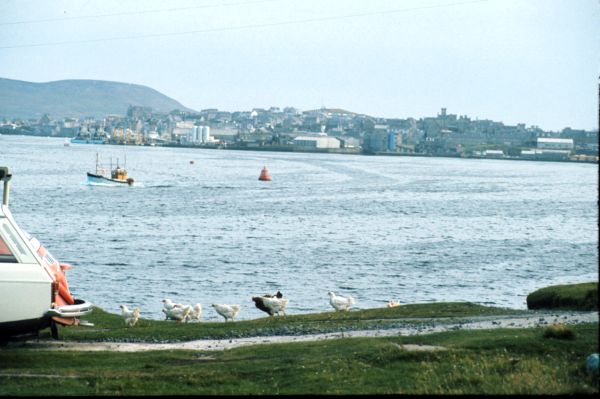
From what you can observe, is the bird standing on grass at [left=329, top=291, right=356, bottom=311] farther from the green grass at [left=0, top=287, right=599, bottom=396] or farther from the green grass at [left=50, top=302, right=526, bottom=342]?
the green grass at [left=0, top=287, right=599, bottom=396]

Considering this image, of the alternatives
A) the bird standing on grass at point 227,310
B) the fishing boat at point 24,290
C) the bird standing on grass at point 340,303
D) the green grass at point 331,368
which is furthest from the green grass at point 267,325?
the green grass at point 331,368

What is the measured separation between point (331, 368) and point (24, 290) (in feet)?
15.2

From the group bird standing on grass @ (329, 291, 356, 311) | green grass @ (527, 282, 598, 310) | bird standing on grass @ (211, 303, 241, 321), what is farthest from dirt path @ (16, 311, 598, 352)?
bird standing on grass @ (211, 303, 241, 321)

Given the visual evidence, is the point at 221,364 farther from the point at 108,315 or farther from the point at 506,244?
the point at 506,244

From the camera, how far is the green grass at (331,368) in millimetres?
12031

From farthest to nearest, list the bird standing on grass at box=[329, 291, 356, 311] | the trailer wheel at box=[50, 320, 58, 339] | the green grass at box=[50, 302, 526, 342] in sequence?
the bird standing on grass at box=[329, 291, 356, 311] → the green grass at box=[50, 302, 526, 342] → the trailer wheel at box=[50, 320, 58, 339]

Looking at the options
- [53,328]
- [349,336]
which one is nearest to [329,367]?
[349,336]

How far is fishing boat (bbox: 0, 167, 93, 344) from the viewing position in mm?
14266

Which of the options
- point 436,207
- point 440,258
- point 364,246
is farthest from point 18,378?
point 436,207

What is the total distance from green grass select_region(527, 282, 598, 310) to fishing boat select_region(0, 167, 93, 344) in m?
12.1

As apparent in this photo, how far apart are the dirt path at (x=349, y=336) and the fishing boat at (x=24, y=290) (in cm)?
146

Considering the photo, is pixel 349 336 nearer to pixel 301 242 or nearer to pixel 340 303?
pixel 340 303

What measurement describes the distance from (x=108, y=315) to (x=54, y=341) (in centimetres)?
614

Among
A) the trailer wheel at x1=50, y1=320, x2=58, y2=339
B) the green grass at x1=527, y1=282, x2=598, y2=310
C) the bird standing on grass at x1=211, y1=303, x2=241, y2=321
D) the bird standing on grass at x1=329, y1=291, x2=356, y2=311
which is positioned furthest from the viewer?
the bird standing on grass at x1=329, y1=291, x2=356, y2=311
